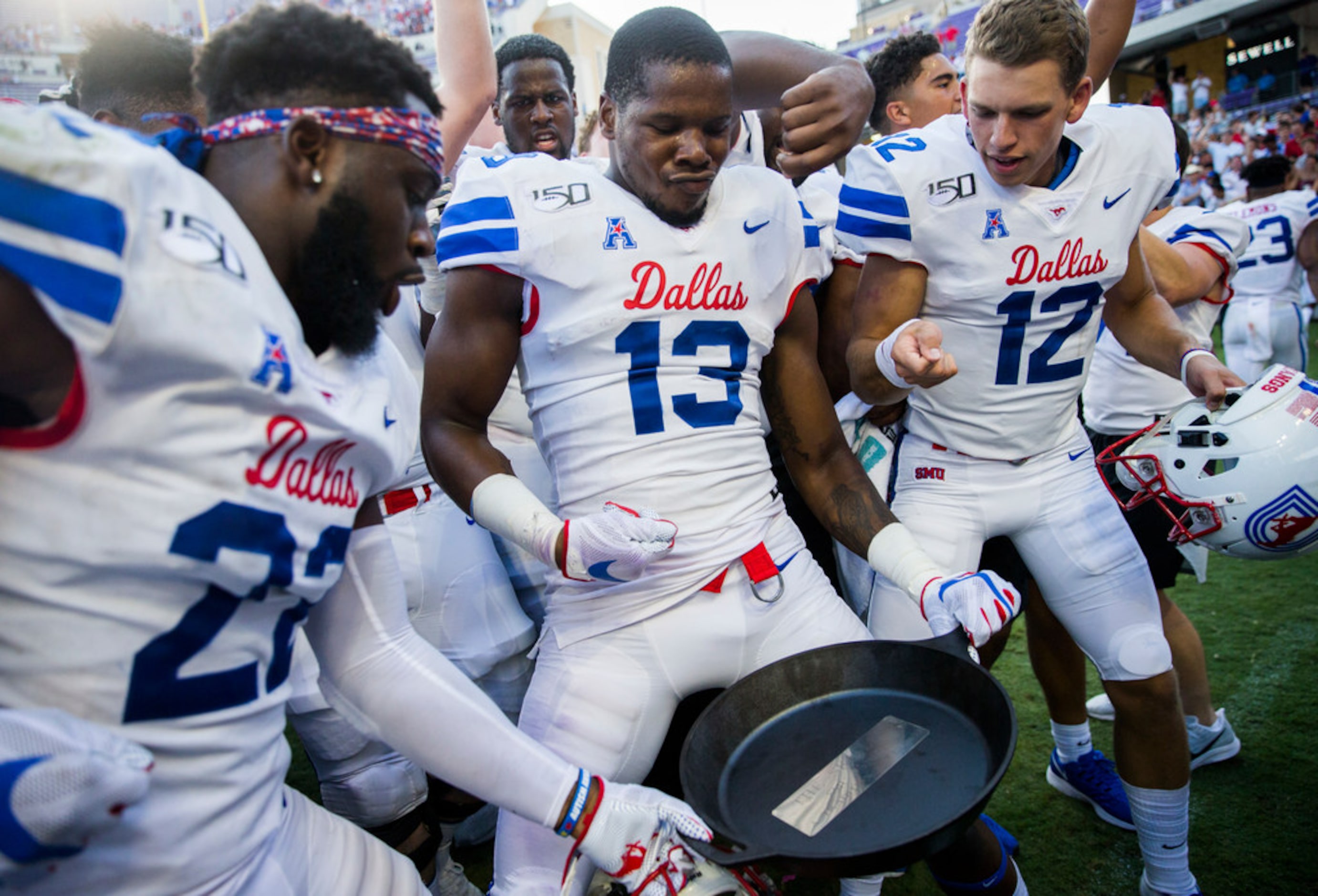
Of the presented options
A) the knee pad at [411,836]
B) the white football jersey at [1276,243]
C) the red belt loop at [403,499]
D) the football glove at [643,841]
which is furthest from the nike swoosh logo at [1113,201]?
the white football jersey at [1276,243]

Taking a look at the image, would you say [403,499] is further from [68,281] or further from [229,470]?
[68,281]

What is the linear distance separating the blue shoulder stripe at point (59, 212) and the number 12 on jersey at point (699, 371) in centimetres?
108

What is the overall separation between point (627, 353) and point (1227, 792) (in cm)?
245

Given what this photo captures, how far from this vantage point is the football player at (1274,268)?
5805 millimetres

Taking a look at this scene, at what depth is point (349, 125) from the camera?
1.25m

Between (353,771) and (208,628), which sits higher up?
(208,628)

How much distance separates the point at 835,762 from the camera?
1.52m

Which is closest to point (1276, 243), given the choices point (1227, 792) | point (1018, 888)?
point (1227, 792)

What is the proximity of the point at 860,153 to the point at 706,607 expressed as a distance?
1.32 meters

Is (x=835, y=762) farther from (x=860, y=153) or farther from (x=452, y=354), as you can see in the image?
(x=860, y=153)

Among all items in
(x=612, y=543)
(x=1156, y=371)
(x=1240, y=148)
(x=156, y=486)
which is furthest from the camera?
(x=1240, y=148)

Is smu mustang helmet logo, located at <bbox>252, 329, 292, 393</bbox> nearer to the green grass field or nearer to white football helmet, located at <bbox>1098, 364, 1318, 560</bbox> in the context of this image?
the green grass field

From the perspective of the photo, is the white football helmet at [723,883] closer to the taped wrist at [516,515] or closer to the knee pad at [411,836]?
the taped wrist at [516,515]

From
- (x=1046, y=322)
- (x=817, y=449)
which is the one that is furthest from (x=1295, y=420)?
(x=817, y=449)
